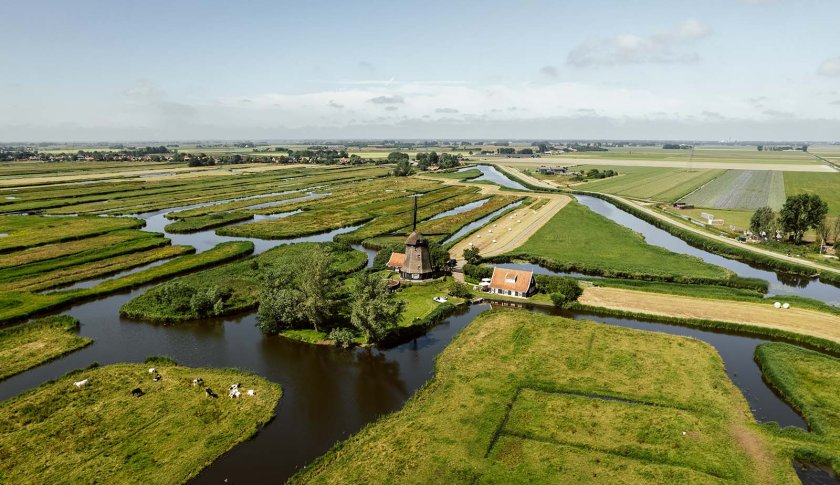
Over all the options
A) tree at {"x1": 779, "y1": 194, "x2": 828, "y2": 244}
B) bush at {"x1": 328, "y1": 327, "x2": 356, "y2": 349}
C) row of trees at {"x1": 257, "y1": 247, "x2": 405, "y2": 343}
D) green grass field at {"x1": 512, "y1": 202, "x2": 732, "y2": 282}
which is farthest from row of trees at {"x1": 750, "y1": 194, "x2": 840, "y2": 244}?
bush at {"x1": 328, "y1": 327, "x2": 356, "y2": 349}

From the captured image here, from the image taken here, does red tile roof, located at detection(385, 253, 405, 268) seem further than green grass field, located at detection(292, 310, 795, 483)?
Yes

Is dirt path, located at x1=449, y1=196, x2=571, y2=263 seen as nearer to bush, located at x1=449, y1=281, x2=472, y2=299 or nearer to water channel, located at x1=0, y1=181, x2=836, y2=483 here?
bush, located at x1=449, y1=281, x2=472, y2=299

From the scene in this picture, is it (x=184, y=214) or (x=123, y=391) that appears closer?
(x=123, y=391)

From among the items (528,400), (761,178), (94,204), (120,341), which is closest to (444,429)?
(528,400)

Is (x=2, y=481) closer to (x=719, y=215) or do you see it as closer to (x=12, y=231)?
(x=12, y=231)

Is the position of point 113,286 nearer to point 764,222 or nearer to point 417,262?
point 417,262

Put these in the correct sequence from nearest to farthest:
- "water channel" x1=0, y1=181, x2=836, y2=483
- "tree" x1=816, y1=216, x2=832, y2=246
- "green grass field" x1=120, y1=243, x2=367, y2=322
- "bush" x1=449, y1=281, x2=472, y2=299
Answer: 1. "water channel" x1=0, y1=181, x2=836, y2=483
2. "green grass field" x1=120, y1=243, x2=367, y2=322
3. "bush" x1=449, y1=281, x2=472, y2=299
4. "tree" x1=816, y1=216, x2=832, y2=246
